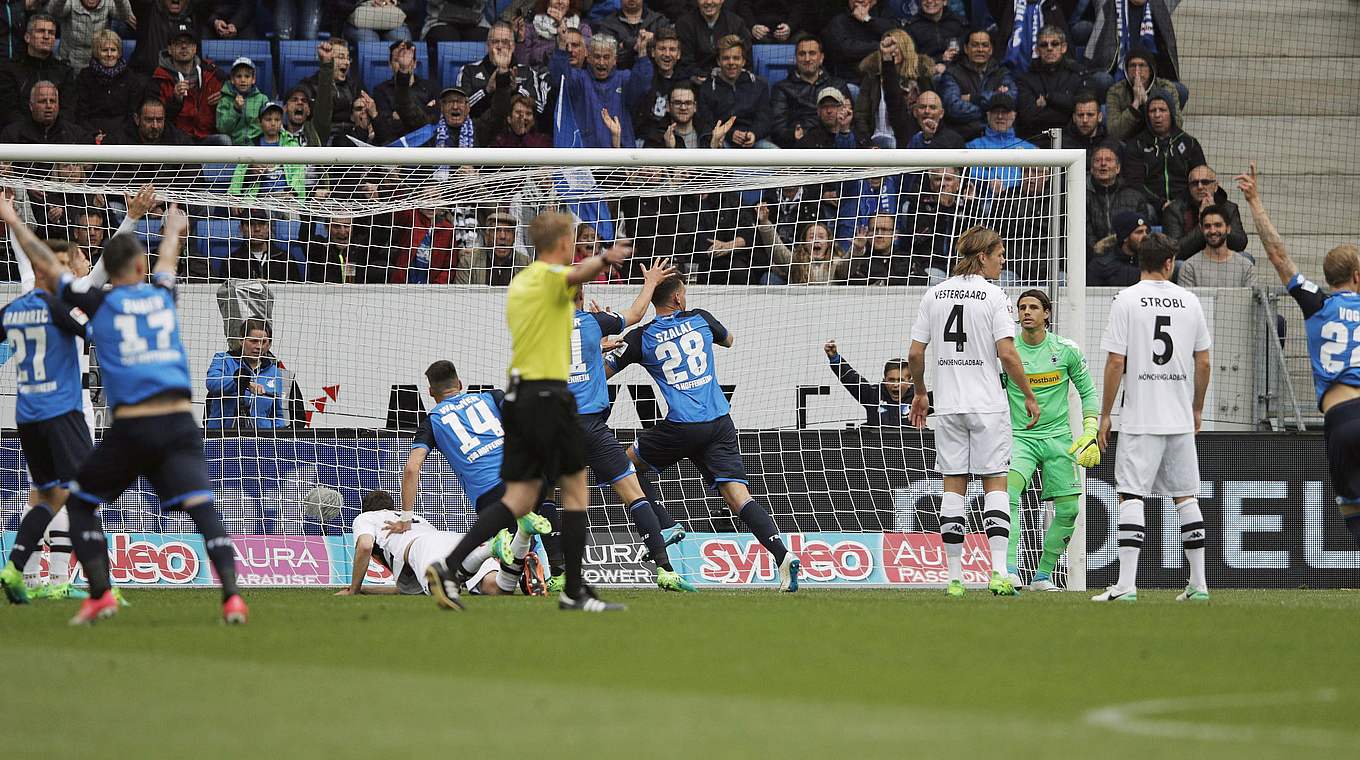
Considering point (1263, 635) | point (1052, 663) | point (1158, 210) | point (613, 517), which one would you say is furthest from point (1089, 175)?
point (1052, 663)

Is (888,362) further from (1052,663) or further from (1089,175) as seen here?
(1052,663)

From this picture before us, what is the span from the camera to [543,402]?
813cm

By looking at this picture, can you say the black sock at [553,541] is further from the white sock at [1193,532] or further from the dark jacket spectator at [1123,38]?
the dark jacket spectator at [1123,38]

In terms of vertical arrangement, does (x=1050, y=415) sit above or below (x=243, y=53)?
below

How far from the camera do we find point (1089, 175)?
16.8 m

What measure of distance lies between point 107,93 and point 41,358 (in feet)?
25.7

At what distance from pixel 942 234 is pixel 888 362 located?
4.05ft

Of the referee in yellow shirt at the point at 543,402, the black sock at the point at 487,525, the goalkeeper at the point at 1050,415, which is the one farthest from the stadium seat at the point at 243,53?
the black sock at the point at 487,525

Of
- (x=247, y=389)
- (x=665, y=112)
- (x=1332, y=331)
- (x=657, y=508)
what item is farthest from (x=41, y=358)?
(x=665, y=112)

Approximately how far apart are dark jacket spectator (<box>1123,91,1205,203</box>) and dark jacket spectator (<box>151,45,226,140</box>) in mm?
9383

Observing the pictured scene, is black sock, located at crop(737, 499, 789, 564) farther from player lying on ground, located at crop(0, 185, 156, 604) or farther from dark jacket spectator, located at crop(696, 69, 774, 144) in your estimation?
Result: dark jacket spectator, located at crop(696, 69, 774, 144)

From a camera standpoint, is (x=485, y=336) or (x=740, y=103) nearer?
(x=485, y=336)

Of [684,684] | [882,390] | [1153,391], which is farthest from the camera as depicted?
[882,390]

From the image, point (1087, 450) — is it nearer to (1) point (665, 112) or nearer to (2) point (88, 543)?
(2) point (88, 543)
